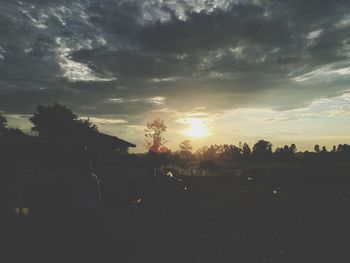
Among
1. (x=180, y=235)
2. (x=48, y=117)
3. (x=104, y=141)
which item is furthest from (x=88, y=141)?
(x=48, y=117)

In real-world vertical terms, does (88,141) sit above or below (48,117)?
below

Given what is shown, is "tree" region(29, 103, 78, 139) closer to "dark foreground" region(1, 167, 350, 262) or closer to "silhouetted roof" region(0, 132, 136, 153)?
"silhouetted roof" region(0, 132, 136, 153)

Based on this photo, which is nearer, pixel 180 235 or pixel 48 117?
pixel 180 235

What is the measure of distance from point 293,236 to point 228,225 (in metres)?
2.83

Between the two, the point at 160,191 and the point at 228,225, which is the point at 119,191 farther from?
the point at 228,225

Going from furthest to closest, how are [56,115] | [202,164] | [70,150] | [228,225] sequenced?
[202,164], [56,115], [70,150], [228,225]

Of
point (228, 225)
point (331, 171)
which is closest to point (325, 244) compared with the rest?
point (228, 225)

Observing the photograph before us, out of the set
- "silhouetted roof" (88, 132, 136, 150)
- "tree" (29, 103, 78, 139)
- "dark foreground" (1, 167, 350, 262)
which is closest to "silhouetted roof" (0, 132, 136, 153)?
"silhouetted roof" (88, 132, 136, 150)

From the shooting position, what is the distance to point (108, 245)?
1049cm

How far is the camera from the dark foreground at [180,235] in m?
9.63

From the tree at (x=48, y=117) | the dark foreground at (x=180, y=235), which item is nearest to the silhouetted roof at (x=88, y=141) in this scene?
the dark foreground at (x=180, y=235)

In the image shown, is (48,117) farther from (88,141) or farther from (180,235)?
(180,235)

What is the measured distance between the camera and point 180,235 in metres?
12.4

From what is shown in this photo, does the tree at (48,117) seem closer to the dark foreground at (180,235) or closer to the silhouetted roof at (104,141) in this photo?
the silhouetted roof at (104,141)
